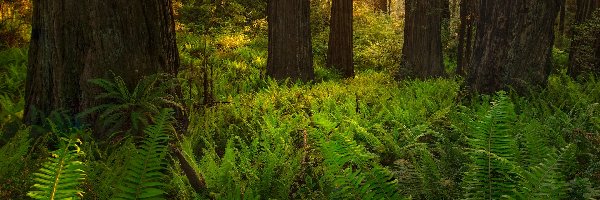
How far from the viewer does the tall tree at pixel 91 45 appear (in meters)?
4.14

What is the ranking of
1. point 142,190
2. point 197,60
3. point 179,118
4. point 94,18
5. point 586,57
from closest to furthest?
point 142,190 < point 94,18 < point 179,118 < point 586,57 < point 197,60

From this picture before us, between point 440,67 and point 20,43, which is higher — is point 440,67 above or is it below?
below

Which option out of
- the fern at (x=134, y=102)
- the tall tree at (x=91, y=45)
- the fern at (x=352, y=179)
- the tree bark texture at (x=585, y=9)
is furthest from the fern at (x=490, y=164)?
the tree bark texture at (x=585, y=9)

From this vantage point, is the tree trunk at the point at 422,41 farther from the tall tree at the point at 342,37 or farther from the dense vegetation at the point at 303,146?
the dense vegetation at the point at 303,146

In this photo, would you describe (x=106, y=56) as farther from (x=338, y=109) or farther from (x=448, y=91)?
(x=448, y=91)

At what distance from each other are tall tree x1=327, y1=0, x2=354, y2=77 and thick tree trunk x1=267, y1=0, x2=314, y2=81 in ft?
12.6

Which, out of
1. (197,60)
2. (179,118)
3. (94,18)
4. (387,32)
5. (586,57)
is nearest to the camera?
(94,18)

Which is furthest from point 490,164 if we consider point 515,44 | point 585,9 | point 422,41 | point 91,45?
point 585,9

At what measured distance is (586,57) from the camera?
30.8ft

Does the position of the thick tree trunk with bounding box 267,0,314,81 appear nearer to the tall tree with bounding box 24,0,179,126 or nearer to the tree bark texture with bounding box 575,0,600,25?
the tall tree with bounding box 24,0,179,126

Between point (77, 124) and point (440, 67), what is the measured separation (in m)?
8.91

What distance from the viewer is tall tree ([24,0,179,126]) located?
163 inches

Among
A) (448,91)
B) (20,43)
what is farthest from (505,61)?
(20,43)

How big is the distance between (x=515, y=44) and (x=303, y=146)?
320cm
